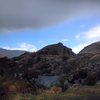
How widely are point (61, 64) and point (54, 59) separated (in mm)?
5574

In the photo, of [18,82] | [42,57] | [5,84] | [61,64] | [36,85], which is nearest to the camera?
[5,84]

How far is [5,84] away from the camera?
28.0m

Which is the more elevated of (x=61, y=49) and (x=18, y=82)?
(x=61, y=49)

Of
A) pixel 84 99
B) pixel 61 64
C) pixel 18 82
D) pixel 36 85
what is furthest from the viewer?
pixel 61 64

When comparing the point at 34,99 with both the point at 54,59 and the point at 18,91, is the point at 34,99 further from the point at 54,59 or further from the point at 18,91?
the point at 54,59

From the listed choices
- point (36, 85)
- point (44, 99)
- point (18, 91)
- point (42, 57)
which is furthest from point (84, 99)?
point (42, 57)

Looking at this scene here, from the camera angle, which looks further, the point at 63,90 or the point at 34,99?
the point at 63,90

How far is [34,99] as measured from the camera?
25484mm

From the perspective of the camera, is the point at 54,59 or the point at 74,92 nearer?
the point at 74,92

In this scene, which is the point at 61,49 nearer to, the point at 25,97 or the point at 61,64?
the point at 61,64

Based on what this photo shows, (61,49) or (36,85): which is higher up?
(61,49)

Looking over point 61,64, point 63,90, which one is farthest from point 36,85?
point 61,64

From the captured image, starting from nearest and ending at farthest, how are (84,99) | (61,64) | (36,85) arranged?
1. (84,99)
2. (36,85)
3. (61,64)

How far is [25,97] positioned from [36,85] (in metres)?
6.75
